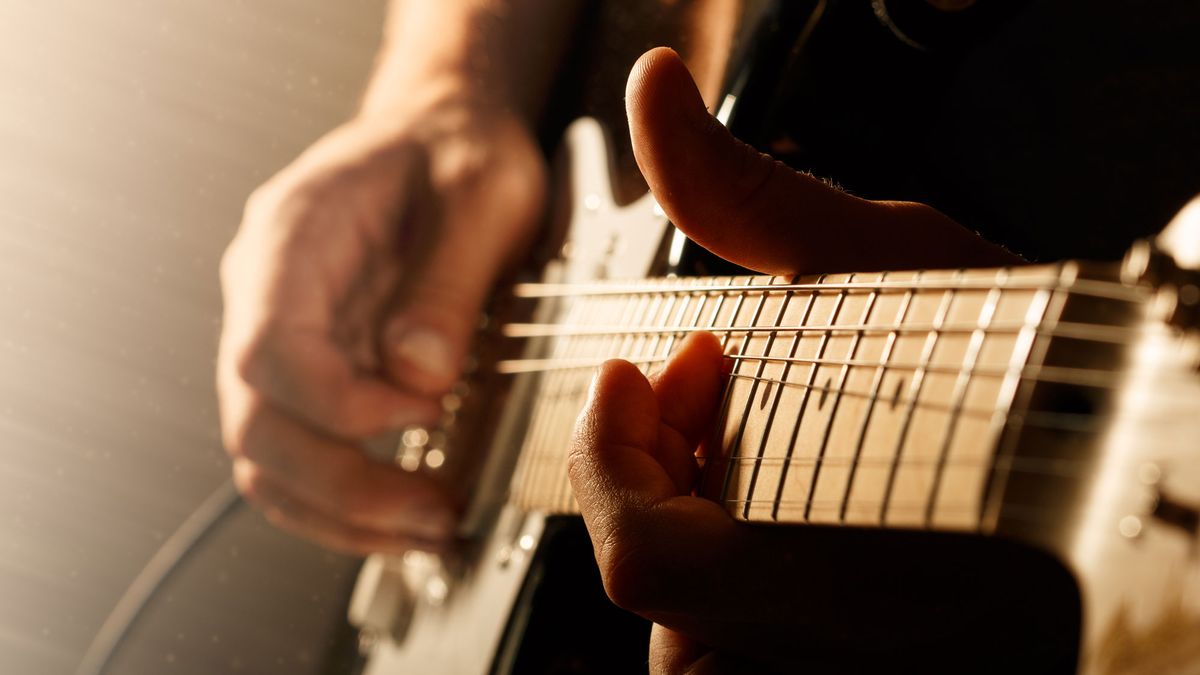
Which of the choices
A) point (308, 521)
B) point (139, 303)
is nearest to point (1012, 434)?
point (308, 521)

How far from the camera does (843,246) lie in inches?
17.2

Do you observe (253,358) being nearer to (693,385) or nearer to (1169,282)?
(693,385)

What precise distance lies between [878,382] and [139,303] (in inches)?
29.0

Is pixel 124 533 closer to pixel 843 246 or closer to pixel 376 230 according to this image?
pixel 376 230

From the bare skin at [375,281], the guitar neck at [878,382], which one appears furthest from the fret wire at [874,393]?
the bare skin at [375,281]

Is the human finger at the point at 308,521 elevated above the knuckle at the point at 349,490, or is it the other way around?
the knuckle at the point at 349,490

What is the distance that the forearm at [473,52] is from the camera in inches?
32.3

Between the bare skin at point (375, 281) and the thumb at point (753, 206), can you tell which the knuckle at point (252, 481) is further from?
the thumb at point (753, 206)

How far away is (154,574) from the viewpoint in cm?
86

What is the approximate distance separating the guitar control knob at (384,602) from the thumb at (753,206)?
49cm

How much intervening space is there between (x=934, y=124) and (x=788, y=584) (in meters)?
0.29

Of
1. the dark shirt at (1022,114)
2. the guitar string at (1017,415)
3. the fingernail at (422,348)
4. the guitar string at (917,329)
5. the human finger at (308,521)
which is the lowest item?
the human finger at (308,521)

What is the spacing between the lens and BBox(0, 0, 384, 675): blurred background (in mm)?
805

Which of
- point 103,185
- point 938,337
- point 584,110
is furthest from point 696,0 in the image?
point 103,185
